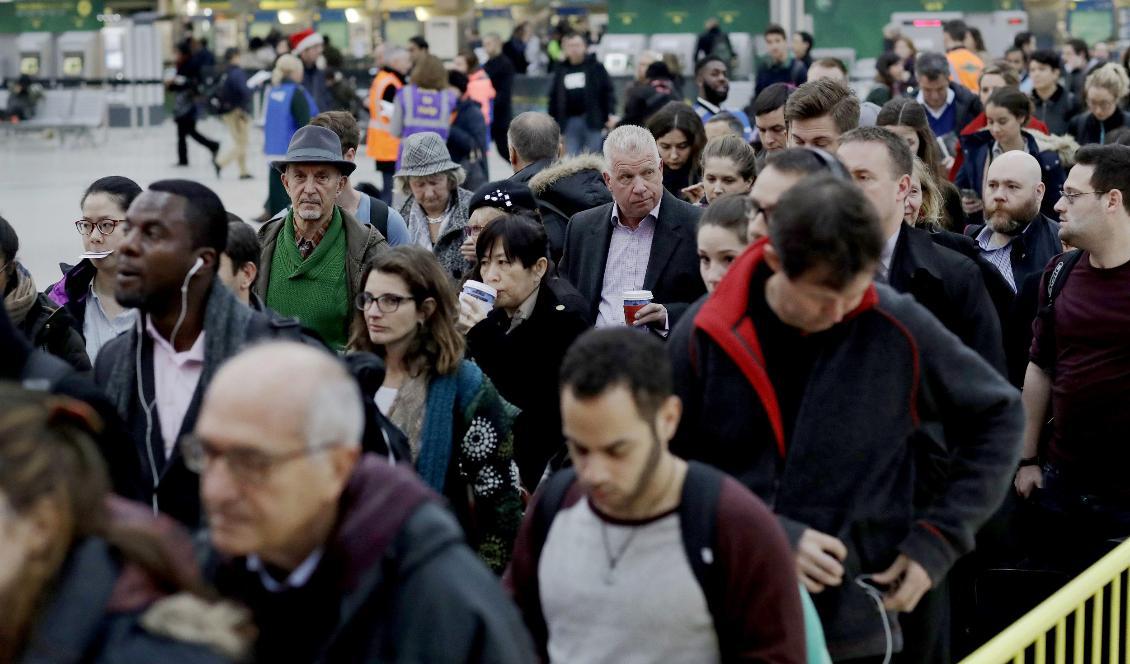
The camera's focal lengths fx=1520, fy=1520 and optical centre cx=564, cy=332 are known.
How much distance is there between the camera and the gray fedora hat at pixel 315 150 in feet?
21.4

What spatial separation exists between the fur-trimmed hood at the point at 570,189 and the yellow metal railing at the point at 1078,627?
3.61m

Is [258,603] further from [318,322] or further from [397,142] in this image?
[397,142]

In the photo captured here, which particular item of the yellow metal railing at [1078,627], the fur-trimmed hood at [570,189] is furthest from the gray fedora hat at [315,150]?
the yellow metal railing at [1078,627]

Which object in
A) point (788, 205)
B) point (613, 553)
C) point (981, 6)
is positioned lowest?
point (613, 553)

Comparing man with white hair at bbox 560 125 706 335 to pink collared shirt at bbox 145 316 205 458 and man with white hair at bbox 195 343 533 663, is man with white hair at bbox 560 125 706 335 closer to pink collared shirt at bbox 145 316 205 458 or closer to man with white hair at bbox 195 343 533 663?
pink collared shirt at bbox 145 316 205 458

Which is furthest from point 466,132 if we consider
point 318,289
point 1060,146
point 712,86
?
point 318,289

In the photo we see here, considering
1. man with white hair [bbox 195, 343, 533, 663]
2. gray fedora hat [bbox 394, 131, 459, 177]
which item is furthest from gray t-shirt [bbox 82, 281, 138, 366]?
man with white hair [bbox 195, 343, 533, 663]

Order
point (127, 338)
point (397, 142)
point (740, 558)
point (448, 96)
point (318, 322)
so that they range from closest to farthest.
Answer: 1. point (740, 558)
2. point (127, 338)
3. point (318, 322)
4. point (448, 96)
5. point (397, 142)

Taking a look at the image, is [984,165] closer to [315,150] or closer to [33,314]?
[315,150]

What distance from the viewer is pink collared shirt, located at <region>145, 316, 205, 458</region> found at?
4.05 metres

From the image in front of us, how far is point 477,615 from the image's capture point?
7.86 feet

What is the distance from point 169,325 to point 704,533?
6.05ft

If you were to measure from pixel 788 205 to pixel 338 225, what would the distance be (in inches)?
133

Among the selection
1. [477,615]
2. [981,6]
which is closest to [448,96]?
[477,615]
